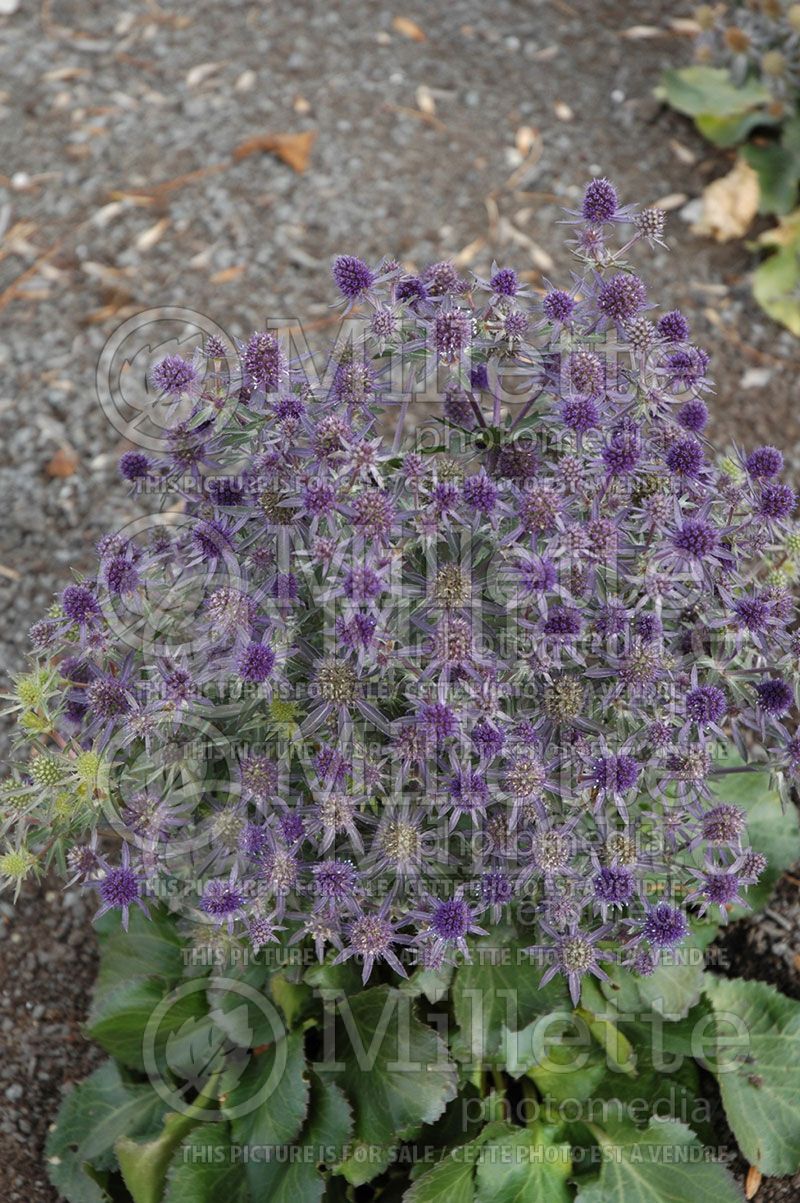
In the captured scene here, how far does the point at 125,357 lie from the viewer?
4.52 m

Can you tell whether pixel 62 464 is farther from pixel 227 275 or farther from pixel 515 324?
pixel 515 324

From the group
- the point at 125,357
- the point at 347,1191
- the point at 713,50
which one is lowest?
the point at 347,1191

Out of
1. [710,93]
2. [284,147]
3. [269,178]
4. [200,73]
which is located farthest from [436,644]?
[200,73]

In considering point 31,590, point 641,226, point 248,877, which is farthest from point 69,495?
point 641,226

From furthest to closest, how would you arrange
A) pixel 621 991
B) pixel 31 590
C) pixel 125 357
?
pixel 125 357
pixel 31 590
pixel 621 991

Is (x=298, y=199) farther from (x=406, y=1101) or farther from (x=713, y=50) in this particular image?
(x=406, y=1101)

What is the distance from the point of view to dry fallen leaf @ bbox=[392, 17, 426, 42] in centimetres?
540

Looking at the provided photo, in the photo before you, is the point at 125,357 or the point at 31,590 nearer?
the point at 31,590

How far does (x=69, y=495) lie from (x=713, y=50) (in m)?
3.30

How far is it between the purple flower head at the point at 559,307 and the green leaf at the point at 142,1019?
1839 millimetres

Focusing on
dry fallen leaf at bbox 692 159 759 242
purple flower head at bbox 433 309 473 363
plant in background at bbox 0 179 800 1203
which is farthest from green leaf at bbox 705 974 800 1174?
dry fallen leaf at bbox 692 159 759 242

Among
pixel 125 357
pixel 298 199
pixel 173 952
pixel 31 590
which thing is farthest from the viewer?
pixel 298 199

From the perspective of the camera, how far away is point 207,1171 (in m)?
2.77

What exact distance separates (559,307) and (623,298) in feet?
0.42
